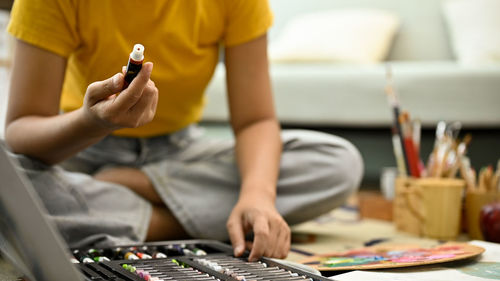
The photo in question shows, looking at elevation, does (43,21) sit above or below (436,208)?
above

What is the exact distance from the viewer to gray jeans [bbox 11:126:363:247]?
0.81m

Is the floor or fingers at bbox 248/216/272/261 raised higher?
fingers at bbox 248/216/272/261

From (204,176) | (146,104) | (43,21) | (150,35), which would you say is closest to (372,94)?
(204,176)

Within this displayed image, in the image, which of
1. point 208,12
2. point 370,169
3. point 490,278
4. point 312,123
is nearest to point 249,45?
point 208,12

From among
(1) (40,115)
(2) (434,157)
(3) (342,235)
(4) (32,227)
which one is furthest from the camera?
(2) (434,157)

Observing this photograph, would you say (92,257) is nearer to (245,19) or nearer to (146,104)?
(146,104)

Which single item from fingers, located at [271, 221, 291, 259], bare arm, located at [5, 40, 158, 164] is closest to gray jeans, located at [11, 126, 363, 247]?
bare arm, located at [5, 40, 158, 164]

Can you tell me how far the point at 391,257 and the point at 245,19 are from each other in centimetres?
36

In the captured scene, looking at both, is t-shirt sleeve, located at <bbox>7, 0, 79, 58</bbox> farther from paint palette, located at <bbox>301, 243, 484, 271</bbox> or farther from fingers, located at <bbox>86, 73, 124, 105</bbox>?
paint palette, located at <bbox>301, 243, 484, 271</bbox>

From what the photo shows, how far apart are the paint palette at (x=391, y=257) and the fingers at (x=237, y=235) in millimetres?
68

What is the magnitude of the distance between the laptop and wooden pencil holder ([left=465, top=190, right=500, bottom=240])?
1.67ft

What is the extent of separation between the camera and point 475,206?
37.4 inches

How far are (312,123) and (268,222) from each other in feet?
3.16

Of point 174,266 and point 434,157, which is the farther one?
point 434,157
